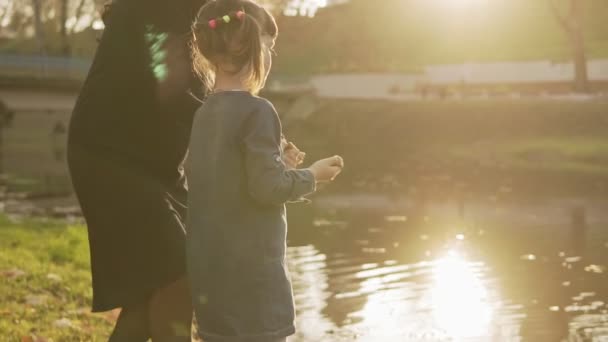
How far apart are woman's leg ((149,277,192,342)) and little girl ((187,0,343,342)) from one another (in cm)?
26

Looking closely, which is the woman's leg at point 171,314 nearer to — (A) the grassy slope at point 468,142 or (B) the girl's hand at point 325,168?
(B) the girl's hand at point 325,168

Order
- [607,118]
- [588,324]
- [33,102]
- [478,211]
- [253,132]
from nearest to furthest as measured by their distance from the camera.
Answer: [253,132] → [588,324] → [478,211] → [607,118] → [33,102]

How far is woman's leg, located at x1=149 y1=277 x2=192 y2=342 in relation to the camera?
3441 millimetres

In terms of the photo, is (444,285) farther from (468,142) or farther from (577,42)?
(577,42)

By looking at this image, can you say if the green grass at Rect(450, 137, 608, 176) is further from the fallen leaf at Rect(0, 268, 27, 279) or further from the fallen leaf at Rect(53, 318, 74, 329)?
the fallen leaf at Rect(53, 318, 74, 329)

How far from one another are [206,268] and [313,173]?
0.48 meters

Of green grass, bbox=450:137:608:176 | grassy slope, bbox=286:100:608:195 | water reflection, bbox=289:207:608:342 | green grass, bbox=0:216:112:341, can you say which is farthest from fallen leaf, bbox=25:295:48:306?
green grass, bbox=450:137:608:176

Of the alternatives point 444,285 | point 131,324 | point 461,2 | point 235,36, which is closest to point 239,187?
point 235,36

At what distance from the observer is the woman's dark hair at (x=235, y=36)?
3.14 metres

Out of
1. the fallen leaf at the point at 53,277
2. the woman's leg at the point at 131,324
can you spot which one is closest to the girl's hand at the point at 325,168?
the woman's leg at the point at 131,324

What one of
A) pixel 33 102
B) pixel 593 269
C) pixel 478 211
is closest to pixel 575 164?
pixel 478 211

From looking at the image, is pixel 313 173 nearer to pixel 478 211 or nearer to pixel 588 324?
pixel 588 324

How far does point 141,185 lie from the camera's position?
3.42 metres

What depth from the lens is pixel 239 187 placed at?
10.4 feet
